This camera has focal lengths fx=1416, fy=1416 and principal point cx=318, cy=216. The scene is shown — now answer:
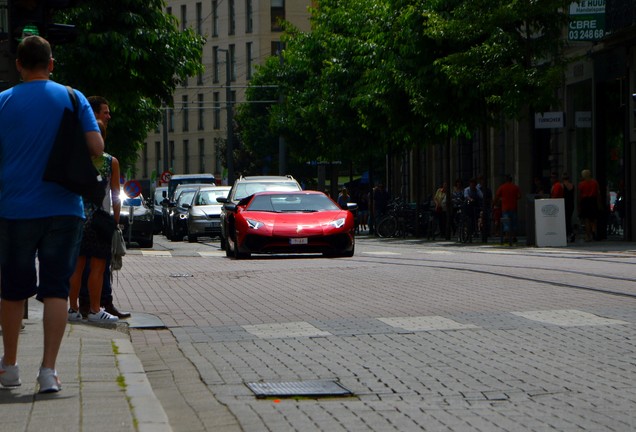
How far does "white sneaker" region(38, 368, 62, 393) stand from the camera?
23.1 ft

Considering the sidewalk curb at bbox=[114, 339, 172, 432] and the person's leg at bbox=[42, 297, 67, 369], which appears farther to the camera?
the person's leg at bbox=[42, 297, 67, 369]

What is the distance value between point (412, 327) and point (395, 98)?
26474mm

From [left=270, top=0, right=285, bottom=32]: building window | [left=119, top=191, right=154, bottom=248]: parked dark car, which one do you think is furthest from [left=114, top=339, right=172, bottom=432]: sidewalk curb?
[left=270, top=0, right=285, bottom=32]: building window

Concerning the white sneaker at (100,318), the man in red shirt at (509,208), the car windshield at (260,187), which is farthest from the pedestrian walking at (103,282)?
the man in red shirt at (509,208)

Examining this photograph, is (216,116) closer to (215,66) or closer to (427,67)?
(215,66)

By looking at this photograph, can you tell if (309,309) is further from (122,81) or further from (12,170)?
(122,81)

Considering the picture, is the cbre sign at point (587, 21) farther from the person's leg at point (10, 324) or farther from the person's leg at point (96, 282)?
the person's leg at point (10, 324)

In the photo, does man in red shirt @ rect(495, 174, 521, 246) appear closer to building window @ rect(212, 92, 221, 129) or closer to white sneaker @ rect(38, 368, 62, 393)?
white sneaker @ rect(38, 368, 62, 393)

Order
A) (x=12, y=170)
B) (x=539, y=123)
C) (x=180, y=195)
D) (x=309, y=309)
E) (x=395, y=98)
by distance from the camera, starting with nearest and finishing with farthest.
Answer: (x=12, y=170) → (x=309, y=309) → (x=539, y=123) → (x=395, y=98) → (x=180, y=195)

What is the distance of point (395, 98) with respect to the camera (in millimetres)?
37344

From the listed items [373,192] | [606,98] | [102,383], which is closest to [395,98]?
[606,98]

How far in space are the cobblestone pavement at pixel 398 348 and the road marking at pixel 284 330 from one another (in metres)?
0.02

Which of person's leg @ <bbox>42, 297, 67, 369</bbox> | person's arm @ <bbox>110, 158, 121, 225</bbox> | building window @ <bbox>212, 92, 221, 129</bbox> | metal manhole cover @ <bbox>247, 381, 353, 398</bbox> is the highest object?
building window @ <bbox>212, 92, 221, 129</bbox>

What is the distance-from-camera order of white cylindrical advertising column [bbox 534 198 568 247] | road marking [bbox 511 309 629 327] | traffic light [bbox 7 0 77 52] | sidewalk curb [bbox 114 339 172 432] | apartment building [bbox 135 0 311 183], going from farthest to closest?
1. apartment building [bbox 135 0 311 183]
2. white cylindrical advertising column [bbox 534 198 568 247]
3. road marking [bbox 511 309 629 327]
4. traffic light [bbox 7 0 77 52]
5. sidewalk curb [bbox 114 339 172 432]
